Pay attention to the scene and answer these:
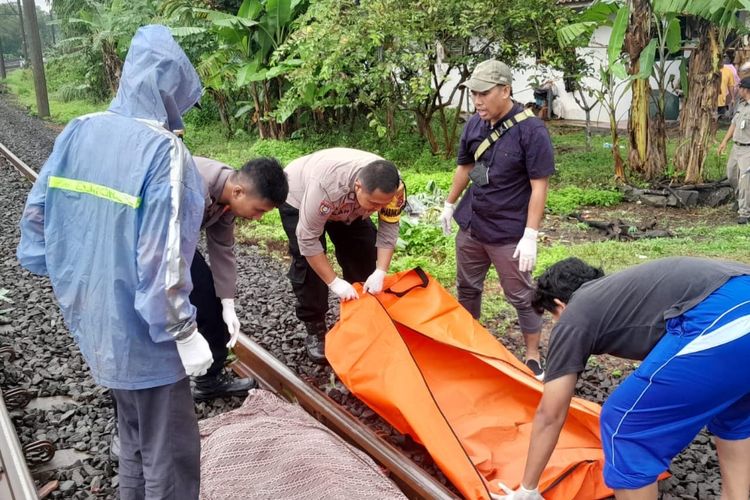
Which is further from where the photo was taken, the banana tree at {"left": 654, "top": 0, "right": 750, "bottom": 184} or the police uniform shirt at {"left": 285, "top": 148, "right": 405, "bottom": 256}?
the banana tree at {"left": 654, "top": 0, "right": 750, "bottom": 184}

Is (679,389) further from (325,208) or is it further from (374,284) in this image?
(325,208)

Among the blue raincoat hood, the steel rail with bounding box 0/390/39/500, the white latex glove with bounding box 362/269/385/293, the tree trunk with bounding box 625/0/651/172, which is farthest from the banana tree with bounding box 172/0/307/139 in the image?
the blue raincoat hood

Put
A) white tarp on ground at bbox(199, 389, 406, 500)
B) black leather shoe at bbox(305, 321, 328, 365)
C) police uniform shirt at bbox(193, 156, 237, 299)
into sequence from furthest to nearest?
black leather shoe at bbox(305, 321, 328, 365), police uniform shirt at bbox(193, 156, 237, 299), white tarp on ground at bbox(199, 389, 406, 500)

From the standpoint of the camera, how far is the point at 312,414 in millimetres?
3650

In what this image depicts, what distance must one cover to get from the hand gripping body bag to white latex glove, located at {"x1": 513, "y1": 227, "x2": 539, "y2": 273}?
0.52 m

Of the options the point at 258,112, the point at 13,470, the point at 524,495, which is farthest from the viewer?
the point at 258,112

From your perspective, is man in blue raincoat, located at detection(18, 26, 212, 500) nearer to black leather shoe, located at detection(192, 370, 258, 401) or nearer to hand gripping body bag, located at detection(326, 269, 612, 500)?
hand gripping body bag, located at detection(326, 269, 612, 500)

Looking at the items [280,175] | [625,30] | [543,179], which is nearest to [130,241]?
[280,175]

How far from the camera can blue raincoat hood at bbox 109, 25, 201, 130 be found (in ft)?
7.40

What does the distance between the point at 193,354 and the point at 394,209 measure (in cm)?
197

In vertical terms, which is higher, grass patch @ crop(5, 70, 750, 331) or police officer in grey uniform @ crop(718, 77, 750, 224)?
police officer in grey uniform @ crop(718, 77, 750, 224)

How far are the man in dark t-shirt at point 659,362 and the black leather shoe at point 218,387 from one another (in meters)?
1.99

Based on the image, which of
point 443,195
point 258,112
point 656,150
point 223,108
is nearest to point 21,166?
point 258,112

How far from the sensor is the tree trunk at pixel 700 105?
349 inches
